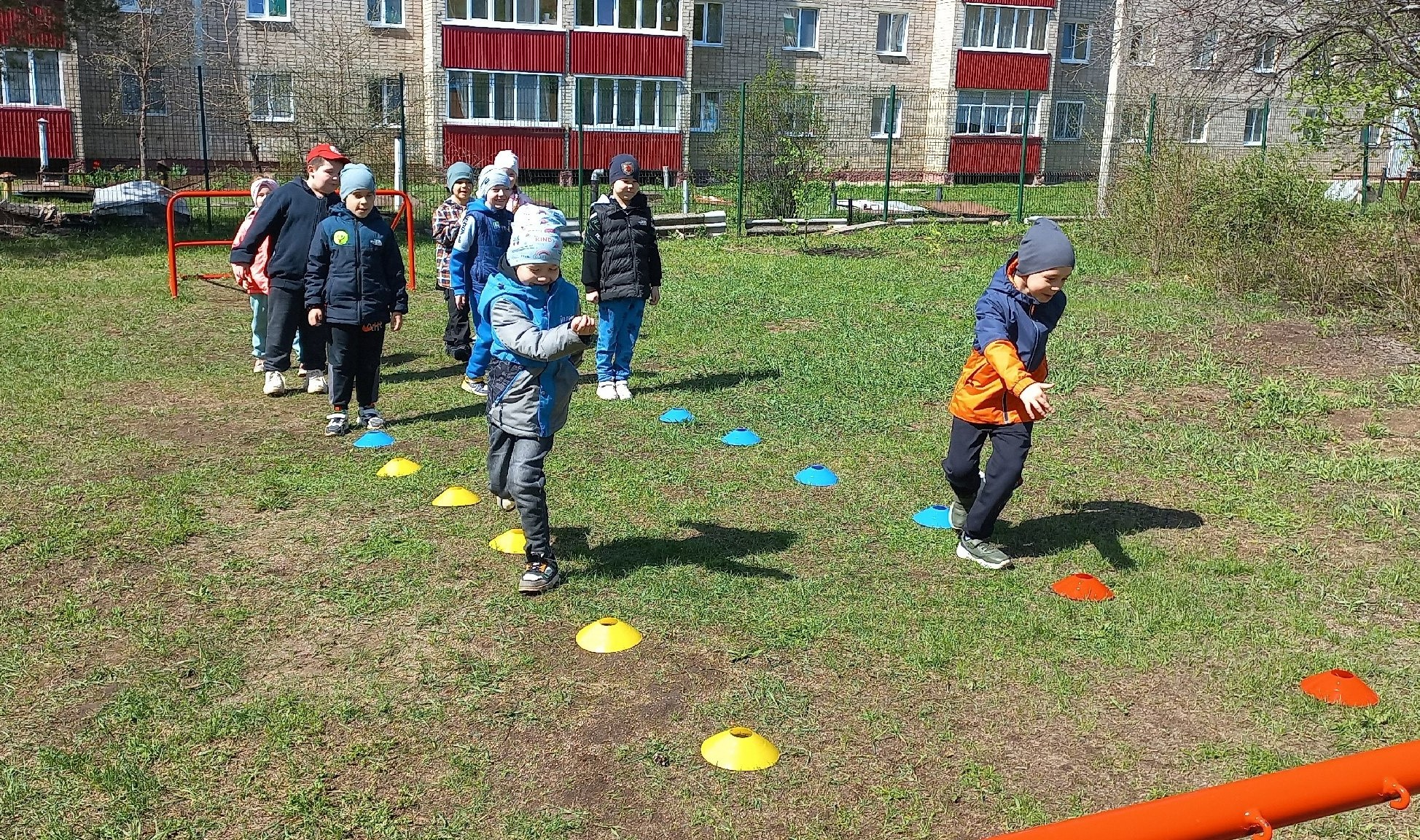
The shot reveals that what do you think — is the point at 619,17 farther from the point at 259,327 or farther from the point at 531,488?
the point at 531,488

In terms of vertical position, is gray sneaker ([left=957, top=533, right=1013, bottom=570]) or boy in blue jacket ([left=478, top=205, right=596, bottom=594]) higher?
boy in blue jacket ([left=478, top=205, right=596, bottom=594])

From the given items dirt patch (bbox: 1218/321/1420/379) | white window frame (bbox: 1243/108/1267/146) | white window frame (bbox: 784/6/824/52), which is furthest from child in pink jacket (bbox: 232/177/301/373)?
white window frame (bbox: 784/6/824/52)

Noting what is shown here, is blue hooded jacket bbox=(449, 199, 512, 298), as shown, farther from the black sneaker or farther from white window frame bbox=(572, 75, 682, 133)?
white window frame bbox=(572, 75, 682, 133)

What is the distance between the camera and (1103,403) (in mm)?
9102

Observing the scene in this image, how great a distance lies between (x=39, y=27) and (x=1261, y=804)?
23454 millimetres

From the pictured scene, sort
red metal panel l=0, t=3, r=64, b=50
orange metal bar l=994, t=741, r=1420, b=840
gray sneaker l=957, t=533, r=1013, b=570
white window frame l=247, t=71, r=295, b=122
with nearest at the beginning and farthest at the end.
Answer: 1. orange metal bar l=994, t=741, r=1420, b=840
2. gray sneaker l=957, t=533, r=1013, b=570
3. red metal panel l=0, t=3, r=64, b=50
4. white window frame l=247, t=71, r=295, b=122

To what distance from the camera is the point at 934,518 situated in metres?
6.41

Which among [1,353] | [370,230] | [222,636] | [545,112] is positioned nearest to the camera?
[222,636]

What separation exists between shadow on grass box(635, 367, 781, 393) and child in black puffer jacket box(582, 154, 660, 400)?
345 mm

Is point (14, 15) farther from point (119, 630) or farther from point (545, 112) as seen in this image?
point (119, 630)

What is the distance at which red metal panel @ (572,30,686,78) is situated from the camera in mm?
33531

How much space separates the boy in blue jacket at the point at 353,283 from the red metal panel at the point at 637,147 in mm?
25694

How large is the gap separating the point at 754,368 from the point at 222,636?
579 centimetres

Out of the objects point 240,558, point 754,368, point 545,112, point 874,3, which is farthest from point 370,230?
point 874,3
